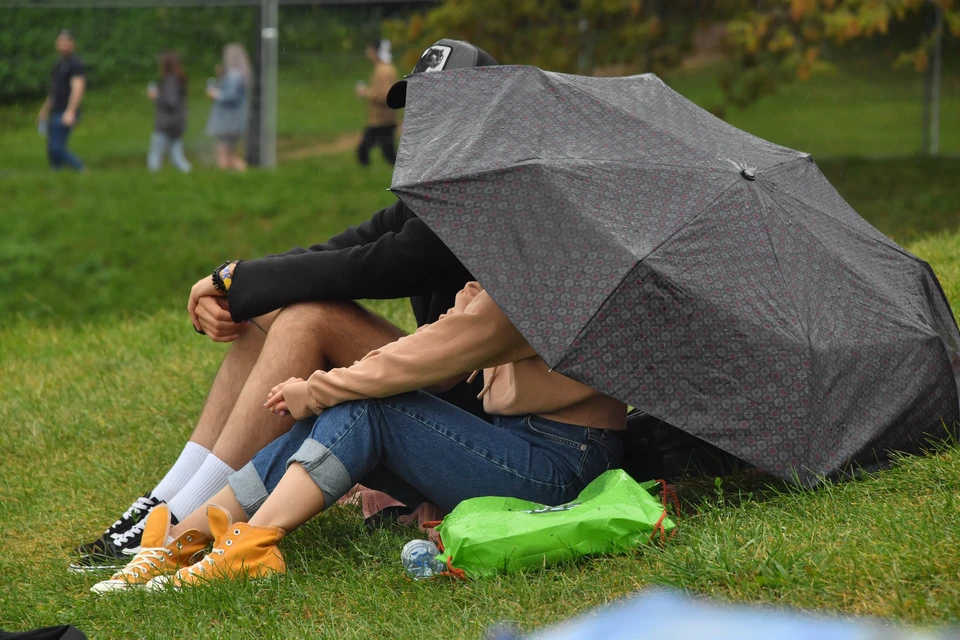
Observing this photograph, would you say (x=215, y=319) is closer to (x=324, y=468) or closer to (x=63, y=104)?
(x=324, y=468)

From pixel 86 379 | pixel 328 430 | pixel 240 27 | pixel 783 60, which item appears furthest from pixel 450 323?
pixel 240 27

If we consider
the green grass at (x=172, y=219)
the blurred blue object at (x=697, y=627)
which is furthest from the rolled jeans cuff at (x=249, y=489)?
the green grass at (x=172, y=219)

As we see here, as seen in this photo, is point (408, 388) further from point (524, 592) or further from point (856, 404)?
point (856, 404)

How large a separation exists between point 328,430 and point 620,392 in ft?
2.84

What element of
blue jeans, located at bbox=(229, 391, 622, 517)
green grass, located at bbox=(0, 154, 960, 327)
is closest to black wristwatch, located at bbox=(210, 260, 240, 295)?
blue jeans, located at bbox=(229, 391, 622, 517)

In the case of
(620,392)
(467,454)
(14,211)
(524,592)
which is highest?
(620,392)

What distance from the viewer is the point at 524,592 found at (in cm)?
312

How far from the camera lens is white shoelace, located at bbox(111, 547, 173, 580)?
3.52 meters

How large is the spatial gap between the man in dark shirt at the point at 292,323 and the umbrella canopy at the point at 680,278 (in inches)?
16.4

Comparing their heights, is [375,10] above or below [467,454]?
above

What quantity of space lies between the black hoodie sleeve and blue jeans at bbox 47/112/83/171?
41.8 ft

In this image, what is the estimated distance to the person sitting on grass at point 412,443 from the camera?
340 cm

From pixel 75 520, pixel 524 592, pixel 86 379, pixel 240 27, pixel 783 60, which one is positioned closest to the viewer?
pixel 524 592

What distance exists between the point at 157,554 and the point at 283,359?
2.37ft
